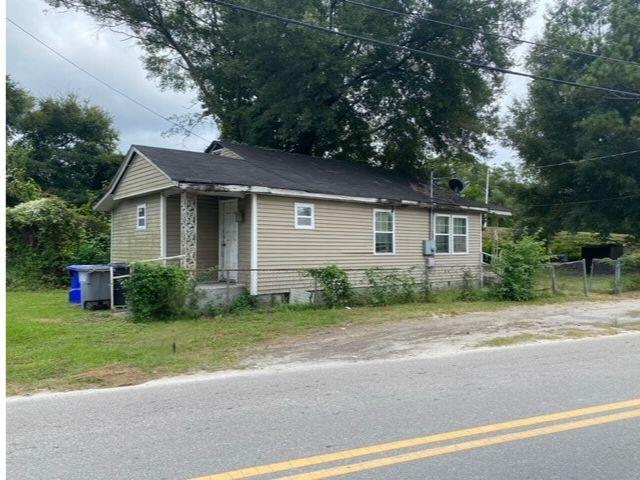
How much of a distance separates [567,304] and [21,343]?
12.5 m

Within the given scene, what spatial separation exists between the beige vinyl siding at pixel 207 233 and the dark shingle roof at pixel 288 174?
1.21 metres

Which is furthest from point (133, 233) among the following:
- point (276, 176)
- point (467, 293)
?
point (467, 293)

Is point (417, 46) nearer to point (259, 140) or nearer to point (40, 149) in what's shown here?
point (259, 140)

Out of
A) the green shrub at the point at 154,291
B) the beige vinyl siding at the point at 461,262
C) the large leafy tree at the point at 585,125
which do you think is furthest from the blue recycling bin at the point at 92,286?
the large leafy tree at the point at 585,125

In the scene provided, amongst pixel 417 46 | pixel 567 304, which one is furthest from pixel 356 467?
pixel 417 46

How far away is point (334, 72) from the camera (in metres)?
22.1

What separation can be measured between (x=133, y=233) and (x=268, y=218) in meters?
5.11

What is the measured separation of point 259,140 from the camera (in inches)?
987

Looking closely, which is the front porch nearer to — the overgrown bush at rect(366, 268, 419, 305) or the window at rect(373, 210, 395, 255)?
the overgrown bush at rect(366, 268, 419, 305)

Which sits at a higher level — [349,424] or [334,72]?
[334,72]

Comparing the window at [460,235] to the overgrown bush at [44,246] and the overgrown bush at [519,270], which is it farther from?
the overgrown bush at [44,246]

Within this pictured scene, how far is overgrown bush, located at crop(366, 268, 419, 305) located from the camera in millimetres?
13586

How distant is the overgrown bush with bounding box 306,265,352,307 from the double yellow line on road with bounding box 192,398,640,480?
8198mm

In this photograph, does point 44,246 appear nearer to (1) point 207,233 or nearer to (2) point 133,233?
(2) point 133,233
